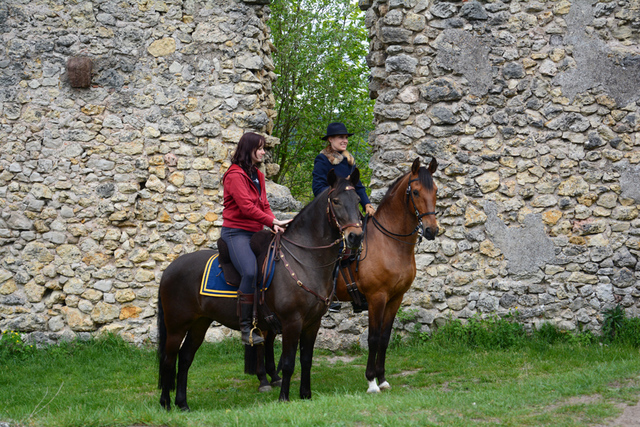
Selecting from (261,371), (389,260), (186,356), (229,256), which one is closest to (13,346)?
(186,356)

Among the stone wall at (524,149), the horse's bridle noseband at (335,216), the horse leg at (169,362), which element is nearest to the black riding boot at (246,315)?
the horse leg at (169,362)

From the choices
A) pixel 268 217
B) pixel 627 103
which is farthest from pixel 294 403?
pixel 627 103

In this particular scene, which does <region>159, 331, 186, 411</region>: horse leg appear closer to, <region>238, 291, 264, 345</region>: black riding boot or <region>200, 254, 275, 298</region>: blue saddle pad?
<region>200, 254, 275, 298</region>: blue saddle pad

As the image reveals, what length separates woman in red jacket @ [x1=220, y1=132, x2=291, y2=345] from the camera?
4.96m

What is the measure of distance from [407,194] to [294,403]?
2.41 m

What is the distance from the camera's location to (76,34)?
7758 mm

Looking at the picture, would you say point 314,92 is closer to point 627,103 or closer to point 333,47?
point 333,47

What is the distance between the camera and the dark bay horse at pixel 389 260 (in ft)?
18.9

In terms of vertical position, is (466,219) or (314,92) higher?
(314,92)

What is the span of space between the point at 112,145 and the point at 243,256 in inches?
148

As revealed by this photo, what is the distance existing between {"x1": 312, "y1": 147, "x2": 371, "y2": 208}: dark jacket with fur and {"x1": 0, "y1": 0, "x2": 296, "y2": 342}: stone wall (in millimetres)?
1960

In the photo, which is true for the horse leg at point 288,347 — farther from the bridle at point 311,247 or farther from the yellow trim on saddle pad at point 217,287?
the yellow trim on saddle pad at point 217,287

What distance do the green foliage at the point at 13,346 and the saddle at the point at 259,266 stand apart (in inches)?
154

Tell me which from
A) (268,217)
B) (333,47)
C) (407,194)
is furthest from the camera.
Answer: (333,47)
